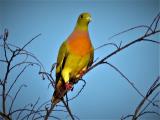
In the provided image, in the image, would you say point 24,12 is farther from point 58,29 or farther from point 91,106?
point 91,106

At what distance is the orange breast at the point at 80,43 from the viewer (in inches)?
25.1

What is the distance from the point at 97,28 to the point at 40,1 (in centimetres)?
27

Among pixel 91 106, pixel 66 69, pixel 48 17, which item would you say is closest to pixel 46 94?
pixel 91 106

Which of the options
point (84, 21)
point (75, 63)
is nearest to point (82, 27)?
point (84, 21)

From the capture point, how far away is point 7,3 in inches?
46.1

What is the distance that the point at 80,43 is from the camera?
66cm

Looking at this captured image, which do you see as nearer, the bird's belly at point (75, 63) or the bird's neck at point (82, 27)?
the bird's belly at point (75, 63)

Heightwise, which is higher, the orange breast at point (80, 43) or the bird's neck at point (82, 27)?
the bird's neck at point (82, 27)

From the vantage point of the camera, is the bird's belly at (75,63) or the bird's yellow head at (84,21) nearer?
the bird's belly at (75,63)

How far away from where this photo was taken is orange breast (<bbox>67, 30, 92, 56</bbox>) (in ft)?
2.09

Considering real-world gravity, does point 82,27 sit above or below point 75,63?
above

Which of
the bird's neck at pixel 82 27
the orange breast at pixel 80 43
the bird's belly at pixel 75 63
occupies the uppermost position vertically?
the bird's neck at pixel 82 27

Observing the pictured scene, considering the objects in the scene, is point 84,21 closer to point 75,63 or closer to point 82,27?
point 82,27

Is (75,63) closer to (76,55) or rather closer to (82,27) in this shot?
(76,55)
